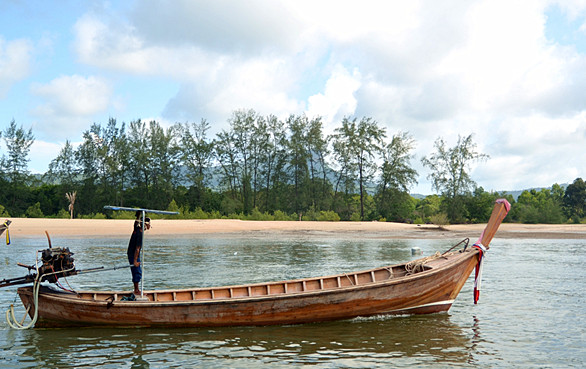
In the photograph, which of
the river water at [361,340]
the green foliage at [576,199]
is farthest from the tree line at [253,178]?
the river water at [361,340]

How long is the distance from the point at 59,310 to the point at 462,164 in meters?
57.6

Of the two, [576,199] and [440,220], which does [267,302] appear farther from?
[576,199]

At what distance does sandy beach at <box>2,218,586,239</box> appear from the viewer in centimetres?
4184

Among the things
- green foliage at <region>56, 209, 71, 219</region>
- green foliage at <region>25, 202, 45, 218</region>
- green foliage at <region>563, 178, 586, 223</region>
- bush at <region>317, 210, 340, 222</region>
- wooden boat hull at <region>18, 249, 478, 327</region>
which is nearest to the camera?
A: wooden boat hull at <region>18, 249, 478, 327</region>

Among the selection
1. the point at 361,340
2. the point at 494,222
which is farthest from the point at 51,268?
the point at 494,222

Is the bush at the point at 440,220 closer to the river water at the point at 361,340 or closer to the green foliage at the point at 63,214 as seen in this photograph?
the river water at the point at 361,340

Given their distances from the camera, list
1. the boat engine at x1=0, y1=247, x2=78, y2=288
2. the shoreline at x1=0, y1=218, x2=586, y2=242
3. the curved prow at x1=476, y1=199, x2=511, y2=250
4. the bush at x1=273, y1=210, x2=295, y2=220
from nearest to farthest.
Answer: the boat engine at x1=0, y1=247, x2=78, y2=288
the curved prow at x1=476, y1=199, x2=511, y2=250
the shoreline at x1=0, y1=218, x2=586, y2=242
the bush at x1=273, y1=210, x2=295, y2=220

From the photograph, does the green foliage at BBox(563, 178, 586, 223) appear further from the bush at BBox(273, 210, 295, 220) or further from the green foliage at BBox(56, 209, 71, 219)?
the green foliage at BBox(56, 209, 71, 219)

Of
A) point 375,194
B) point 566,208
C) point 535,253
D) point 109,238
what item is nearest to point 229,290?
point 535,253

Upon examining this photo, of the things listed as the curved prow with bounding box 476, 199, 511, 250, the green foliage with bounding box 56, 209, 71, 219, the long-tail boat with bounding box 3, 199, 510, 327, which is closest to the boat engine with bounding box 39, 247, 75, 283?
the long-tail boat with bounding box 3, 199, 510, 327

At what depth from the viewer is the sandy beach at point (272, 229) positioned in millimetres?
41844

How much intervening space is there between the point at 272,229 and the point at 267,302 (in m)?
36.9

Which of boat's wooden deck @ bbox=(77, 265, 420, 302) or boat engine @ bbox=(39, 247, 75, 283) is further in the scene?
boat's wooden deck @ bbox=(77, 265, 420, 302)

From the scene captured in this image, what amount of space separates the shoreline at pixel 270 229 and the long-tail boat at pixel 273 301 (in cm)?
2732
